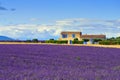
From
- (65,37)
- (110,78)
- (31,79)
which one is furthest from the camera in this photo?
(65,37)

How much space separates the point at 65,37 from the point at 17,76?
80.7m

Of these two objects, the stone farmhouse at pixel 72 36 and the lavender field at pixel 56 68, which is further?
the stone farmhouse at pixel 72 36

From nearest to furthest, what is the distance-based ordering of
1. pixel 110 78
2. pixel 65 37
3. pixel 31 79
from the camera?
pixel 31 79 < pixel 110 78 < pixel 65 37

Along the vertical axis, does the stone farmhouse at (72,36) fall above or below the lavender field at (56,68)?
above

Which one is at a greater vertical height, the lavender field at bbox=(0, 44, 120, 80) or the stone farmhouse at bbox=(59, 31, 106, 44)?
the stone farmhouse at bbox=(59, 31, 106, 44)

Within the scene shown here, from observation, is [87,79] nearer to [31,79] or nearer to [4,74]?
[31,79]

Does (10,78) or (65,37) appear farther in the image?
(65,37)

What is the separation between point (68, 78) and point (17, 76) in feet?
3.38

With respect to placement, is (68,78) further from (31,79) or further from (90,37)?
(90,37)

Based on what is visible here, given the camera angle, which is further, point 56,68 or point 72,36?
point 72,36

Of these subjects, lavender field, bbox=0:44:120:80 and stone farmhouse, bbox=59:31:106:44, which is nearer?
lavender field, bbox=0:44:120:80

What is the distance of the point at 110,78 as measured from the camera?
7473mm

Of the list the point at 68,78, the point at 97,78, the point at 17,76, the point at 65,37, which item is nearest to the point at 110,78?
the point at 97,78

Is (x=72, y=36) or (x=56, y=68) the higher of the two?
(x=72, y=36)
